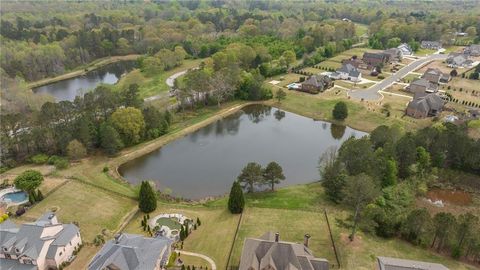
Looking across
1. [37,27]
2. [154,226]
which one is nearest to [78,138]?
[154,226]

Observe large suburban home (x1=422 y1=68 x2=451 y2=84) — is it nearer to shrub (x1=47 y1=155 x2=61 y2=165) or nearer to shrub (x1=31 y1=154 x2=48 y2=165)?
shrub (x1=47 y1=155 x2=61 y2=165)

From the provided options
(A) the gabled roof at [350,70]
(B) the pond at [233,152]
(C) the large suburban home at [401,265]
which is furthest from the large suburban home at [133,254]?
(A) the gabled roof at [350,70]

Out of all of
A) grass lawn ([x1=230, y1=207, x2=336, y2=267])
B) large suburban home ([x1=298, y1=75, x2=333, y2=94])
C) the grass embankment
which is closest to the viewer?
grass lawn ([x1=230, y1=207, x2=336, y2=267])

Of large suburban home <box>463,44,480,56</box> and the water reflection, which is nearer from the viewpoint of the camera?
the water reflection

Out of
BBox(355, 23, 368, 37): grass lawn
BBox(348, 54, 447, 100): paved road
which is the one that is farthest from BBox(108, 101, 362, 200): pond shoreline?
BBox(355, 23, 368, 37): grass lawn

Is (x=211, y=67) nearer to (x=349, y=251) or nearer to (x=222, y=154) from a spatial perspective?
(x=222, y=154)

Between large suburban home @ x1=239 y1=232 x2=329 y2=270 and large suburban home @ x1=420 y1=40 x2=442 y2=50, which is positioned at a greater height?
large suburban home @ x1=420 y1=40 x2=442 y2=50
